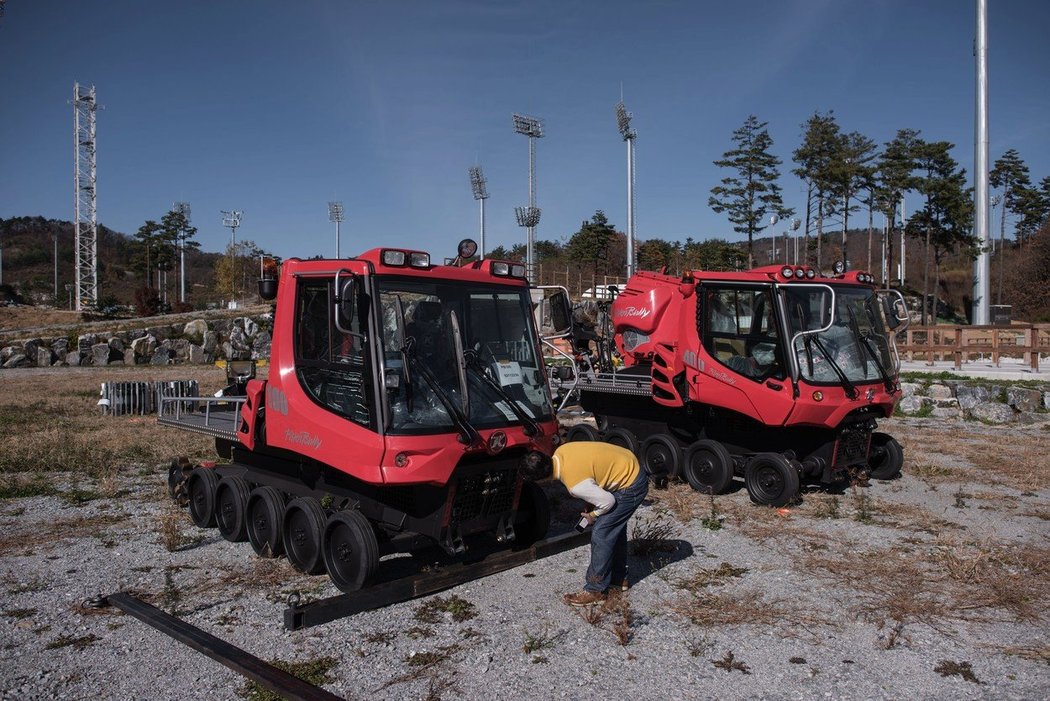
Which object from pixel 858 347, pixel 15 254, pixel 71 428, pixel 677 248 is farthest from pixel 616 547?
pixel 15 254

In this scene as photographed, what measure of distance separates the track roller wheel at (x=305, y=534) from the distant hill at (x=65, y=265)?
65.9 m

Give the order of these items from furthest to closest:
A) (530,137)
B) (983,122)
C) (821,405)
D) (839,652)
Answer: (530,137) → (983,122) → (821,405) → (839,652)

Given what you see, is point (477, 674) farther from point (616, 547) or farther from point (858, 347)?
point (858, 347)

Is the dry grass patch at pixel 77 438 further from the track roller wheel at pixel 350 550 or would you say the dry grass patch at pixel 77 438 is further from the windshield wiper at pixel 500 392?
the windshield wiper at pixel 500 392

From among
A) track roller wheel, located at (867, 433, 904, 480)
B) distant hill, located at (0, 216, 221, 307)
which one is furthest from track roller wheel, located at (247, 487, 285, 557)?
distant hill, located at (0, 216, 221, 307)

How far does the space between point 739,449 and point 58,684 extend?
7.60 meters

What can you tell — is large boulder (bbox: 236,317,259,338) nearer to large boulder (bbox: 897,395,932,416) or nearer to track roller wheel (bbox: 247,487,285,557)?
large boulder (bbox: 897,395,932,416)

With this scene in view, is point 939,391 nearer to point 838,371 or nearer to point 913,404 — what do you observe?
point 913,404

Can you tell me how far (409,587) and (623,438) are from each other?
5.60m

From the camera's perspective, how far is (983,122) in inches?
1420

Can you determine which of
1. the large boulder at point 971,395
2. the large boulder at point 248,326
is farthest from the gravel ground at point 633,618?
the large boulder at point 248,326

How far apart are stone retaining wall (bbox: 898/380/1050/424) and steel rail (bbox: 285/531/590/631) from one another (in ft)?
45.9

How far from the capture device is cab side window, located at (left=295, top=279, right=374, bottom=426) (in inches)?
242

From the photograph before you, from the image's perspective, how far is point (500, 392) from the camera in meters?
6.42
